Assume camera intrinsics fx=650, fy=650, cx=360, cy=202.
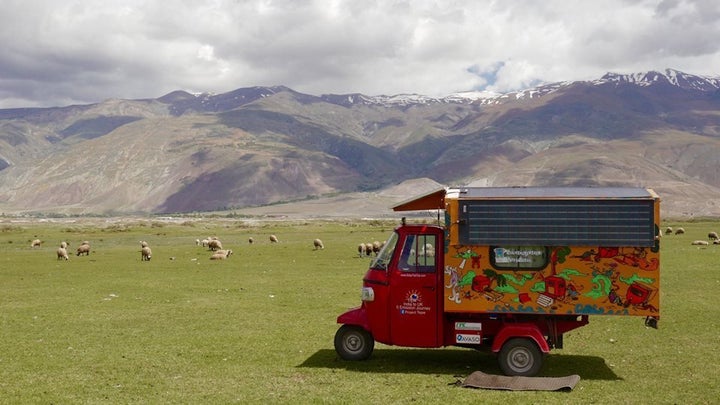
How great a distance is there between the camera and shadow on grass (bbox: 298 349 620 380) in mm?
16938

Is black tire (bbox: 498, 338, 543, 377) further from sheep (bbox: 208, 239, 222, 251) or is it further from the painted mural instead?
sheep (bbox: 208, 239, 222, 251)

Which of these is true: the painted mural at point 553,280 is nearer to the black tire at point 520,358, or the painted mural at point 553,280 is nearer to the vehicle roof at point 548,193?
the black tire at point 520,358

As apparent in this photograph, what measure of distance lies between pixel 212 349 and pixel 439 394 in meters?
7.98

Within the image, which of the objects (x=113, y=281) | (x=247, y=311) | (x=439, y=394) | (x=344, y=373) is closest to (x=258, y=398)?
(x=344, y=373)

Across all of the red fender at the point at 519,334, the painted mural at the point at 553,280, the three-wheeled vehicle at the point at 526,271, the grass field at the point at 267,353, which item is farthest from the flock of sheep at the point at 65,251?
the red fender at the point at 519,334

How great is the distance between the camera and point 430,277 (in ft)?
55.9

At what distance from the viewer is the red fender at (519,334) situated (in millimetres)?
16203

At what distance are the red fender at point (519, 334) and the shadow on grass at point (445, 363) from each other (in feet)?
3.27

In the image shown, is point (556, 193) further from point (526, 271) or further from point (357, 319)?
point (357, 319)

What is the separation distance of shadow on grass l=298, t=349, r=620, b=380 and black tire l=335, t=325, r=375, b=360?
20 cm

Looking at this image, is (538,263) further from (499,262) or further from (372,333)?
(372,333)

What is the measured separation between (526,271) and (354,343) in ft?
16.6

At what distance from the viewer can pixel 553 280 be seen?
1625 centimetres

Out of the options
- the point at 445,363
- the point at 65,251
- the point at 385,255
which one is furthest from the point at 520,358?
the point at 65,251
